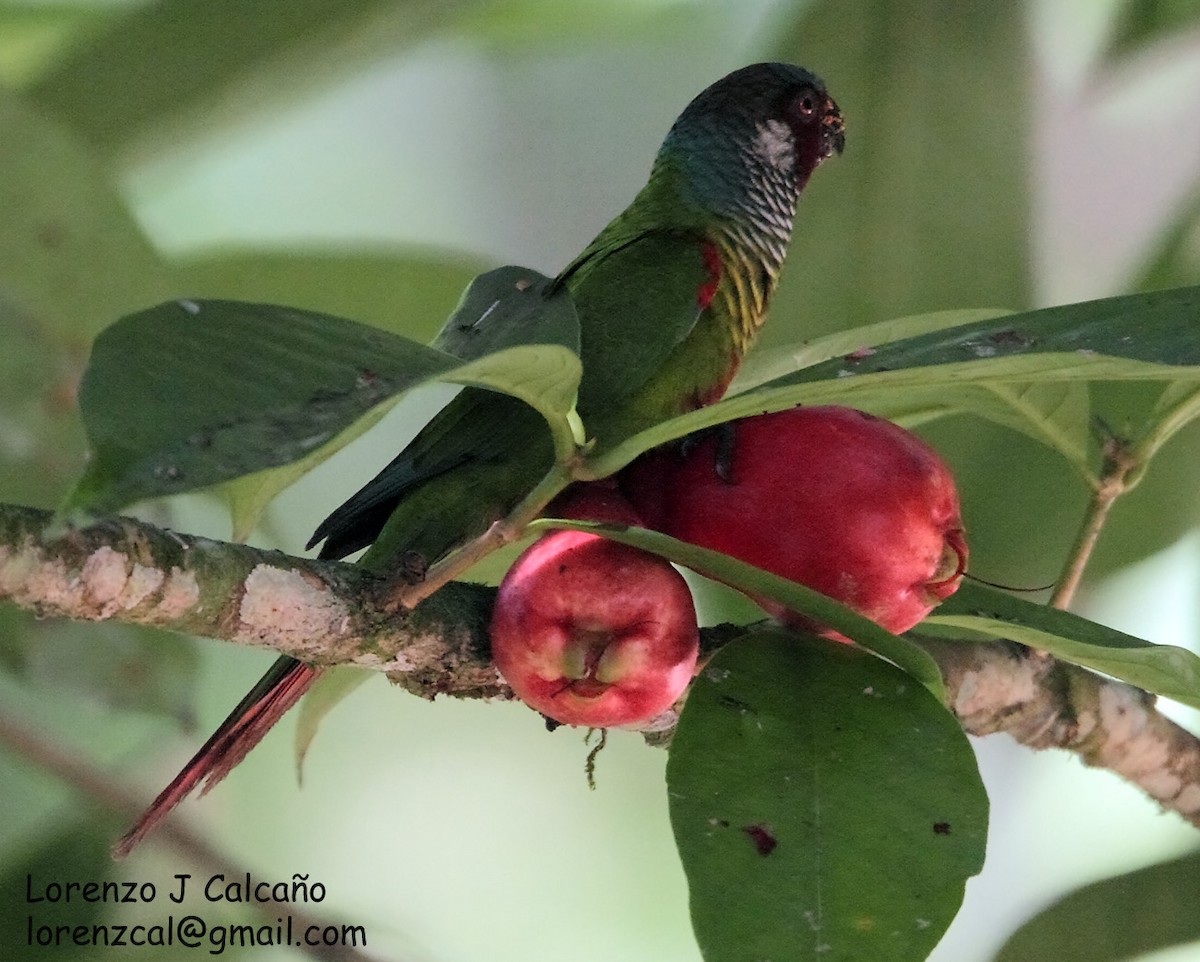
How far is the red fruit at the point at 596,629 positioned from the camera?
60 centimetres

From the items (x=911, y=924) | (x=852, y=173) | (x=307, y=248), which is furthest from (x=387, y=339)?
(x=852, y=173)

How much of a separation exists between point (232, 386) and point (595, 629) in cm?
25

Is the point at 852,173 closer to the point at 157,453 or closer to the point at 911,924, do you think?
the point at 911,924

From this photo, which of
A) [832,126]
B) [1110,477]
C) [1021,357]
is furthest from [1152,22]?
[1021,357]

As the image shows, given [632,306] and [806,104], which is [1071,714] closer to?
[632,306]

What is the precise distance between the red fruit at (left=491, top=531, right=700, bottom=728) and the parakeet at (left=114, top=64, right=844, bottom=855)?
3.4 inches

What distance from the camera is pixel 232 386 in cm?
42

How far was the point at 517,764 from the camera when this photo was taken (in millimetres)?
1902

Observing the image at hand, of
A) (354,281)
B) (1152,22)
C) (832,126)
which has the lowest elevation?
(354,281)

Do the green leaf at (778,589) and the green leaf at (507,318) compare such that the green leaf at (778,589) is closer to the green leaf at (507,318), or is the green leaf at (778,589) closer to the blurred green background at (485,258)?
the green leaf at (507,318)

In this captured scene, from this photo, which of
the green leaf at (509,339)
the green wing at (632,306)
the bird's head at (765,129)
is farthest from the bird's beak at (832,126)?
the green leaf at (509,339)

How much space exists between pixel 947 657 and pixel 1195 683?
0.19 metres

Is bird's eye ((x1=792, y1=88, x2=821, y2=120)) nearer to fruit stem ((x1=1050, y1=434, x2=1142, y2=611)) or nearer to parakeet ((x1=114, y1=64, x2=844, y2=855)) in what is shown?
parakeet ((x1=114, y1=64, x2=844, y2=855))

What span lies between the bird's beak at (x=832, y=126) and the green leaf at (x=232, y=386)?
0.80m
